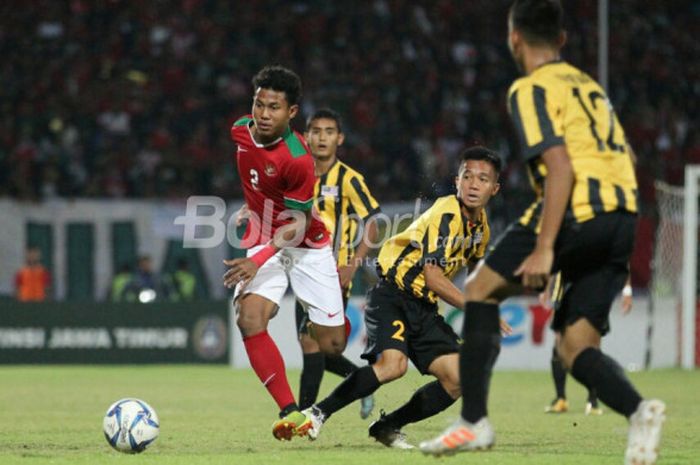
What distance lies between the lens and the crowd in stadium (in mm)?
20766

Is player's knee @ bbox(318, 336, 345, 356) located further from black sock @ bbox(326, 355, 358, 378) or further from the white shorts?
black sock @ bbox(326, 355, 358, 378)

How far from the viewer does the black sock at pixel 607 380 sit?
5566mm

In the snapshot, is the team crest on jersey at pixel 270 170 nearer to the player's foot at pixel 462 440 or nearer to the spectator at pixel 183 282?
the player's foot at pixel 462 440

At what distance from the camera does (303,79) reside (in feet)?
74.3

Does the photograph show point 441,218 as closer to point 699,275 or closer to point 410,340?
point 410,340

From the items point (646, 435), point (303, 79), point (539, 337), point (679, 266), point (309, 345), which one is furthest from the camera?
point (303, 79)

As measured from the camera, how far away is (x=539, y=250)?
5.39 m

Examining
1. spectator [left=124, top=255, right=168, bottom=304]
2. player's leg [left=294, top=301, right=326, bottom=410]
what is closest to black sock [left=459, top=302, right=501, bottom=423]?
player's leg [left=294, top=301, right=326, bottom=410]

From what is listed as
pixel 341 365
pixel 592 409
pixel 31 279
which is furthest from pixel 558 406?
pixel 31 279

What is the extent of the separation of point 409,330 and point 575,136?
8.32 ft

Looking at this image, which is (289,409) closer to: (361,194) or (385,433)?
(385,433)

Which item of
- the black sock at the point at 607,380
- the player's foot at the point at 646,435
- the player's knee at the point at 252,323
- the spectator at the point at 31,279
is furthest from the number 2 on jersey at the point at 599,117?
the spectator at the point at 31,279

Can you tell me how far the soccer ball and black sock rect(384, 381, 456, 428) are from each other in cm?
146

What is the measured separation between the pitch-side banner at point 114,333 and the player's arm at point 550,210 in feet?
43.5
